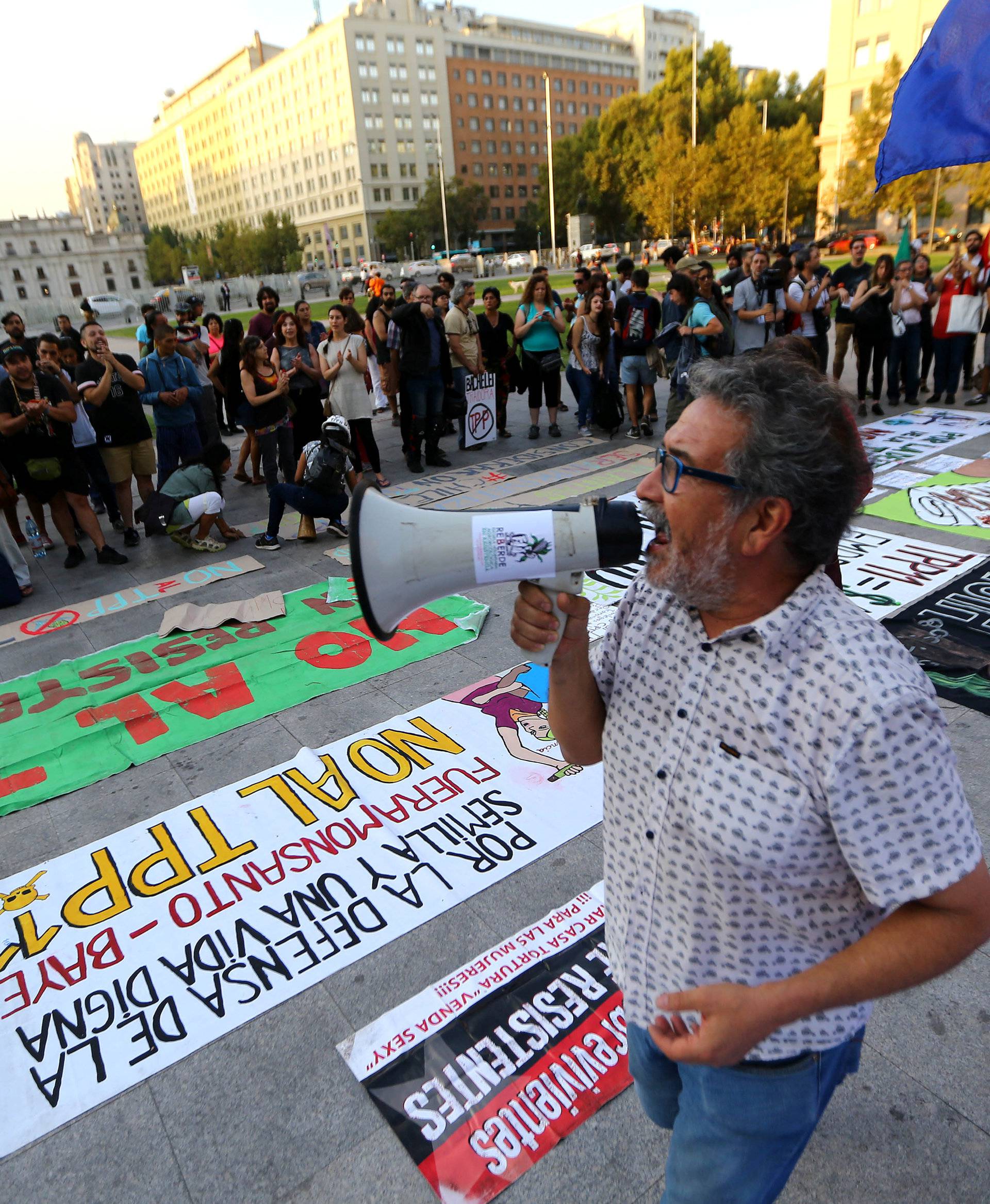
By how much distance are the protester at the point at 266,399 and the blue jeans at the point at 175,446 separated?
2.03 ft

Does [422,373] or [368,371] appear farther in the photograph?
[422,373]

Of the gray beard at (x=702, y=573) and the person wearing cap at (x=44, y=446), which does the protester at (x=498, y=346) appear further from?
the gray beard at (x=702, y=573)

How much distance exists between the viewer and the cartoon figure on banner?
3.40 meters

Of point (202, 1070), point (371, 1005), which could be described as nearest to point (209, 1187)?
point (202, 1070)

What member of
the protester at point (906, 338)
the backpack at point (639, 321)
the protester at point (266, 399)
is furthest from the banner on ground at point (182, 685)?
the protester at point (906, 338)

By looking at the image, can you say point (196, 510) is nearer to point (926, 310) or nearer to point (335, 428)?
point (335, 428)

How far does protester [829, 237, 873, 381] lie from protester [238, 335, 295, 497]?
638cm

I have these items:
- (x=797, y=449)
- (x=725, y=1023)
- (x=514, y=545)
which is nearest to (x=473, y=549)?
(x=514, y=545)

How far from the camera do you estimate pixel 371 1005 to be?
7.60ft

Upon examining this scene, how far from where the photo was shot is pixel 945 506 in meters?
5.93

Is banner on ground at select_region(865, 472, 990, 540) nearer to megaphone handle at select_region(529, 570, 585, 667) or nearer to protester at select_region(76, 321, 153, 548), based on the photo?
megaphone handle at select_region(529, 570, 585, 667)

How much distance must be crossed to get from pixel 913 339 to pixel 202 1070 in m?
10.2

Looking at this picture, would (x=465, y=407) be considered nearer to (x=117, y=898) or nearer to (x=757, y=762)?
(x=117, y=898)

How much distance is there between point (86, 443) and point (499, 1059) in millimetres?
6460
